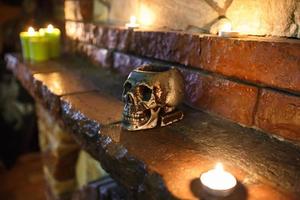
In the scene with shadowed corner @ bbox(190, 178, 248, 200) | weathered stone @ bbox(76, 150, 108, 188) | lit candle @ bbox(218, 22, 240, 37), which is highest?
lit candle @ bbox(218, 22, 240, 37)

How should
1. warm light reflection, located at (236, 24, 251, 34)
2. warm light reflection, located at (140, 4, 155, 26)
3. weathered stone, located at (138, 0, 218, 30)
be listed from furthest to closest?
warm light reflection, located at (140, 4, 155, 26) → weathered stone, located at (138, 0, 218, 30) → warm light reflection, located at (236, 24, 251, 34)

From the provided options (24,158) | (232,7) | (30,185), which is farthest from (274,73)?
(24,158)

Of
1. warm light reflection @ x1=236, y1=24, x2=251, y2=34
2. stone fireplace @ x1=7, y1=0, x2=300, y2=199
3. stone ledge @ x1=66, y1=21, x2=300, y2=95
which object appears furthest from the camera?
warm light reflection @ x1=236, y1=24, x2=251, y2=34

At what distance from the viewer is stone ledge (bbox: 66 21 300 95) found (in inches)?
34.7

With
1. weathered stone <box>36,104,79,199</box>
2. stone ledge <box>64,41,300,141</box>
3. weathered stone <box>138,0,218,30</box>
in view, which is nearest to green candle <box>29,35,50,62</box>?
weathered stone <box>36,104,79,199</box>

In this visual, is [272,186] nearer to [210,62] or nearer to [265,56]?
[265,56]

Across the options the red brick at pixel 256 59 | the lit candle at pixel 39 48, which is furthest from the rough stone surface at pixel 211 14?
the lit candle at pixel 39 48

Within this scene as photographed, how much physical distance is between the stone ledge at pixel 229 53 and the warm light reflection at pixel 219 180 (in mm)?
397

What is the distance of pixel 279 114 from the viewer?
933mm

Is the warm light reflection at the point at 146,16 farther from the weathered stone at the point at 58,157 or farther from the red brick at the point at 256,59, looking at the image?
the weathered stone at the point at 58,157

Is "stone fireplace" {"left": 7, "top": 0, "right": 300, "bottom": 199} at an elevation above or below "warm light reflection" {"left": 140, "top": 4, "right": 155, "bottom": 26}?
below

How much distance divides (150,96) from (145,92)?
0.03 metres

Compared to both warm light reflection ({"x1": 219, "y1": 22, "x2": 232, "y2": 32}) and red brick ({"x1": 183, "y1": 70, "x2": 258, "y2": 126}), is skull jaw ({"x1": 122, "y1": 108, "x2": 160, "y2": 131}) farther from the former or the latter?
warm light reflection ({"x1": 219, "y1": 22, "x2": 232, "y2": 32})

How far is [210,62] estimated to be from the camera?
1117mm
